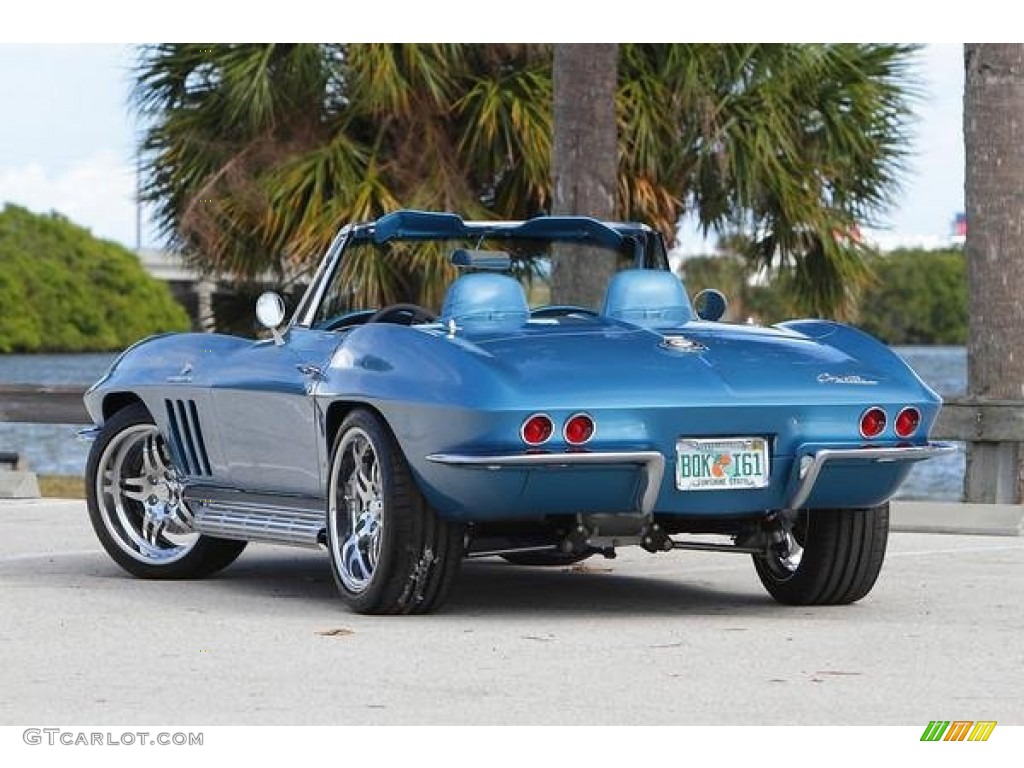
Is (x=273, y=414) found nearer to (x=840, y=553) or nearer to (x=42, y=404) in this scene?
(x=840, y=553)

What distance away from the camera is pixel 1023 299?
14820 mm

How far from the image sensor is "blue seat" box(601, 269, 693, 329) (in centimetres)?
939

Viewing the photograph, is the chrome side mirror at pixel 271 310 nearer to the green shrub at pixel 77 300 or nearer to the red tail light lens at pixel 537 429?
the red tail light lens at pixel 537 429

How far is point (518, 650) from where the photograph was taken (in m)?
7.89

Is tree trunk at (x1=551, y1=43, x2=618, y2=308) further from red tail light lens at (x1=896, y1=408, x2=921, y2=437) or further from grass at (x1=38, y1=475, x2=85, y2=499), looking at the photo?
red tail light lens at (x1=896, y1=408, x2=921, y2=437)

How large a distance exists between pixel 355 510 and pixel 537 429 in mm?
1121

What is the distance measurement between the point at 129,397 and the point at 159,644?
9.24 feet

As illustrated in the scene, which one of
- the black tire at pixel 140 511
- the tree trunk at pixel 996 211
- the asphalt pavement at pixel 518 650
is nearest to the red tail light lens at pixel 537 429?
the asphalt pavement at pixel 518 650

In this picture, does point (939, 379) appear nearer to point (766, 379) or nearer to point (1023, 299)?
point (1023, 299)

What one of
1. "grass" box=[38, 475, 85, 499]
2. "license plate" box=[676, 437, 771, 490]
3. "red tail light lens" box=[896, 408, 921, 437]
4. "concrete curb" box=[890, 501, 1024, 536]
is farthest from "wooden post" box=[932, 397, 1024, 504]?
"grass" box=[38, 475, 85, 499]

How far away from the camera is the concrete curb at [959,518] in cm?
1284

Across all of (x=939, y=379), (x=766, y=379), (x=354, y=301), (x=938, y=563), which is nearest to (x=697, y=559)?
(x=938, y=563)

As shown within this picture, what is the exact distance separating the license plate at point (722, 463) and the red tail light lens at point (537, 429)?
0.48 meters
